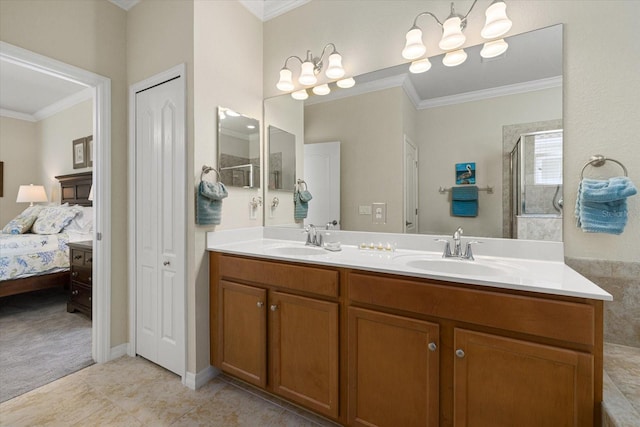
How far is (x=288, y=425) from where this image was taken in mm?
1566

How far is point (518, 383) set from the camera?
104cm

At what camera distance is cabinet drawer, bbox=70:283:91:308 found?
2859 millimetres

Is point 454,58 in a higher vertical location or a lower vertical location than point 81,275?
higher

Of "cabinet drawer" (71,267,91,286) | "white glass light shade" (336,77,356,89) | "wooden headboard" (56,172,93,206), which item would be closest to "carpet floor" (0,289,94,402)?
"cabinet drawer" (71,267,91,286)

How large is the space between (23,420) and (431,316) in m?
2.24

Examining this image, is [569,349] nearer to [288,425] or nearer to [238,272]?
[288,425]

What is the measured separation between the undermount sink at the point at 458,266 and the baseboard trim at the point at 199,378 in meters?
1.53

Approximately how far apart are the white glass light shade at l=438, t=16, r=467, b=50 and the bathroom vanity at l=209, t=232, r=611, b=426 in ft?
3.64

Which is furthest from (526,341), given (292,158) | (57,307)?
(57,307)

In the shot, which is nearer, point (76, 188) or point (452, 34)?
point (452, 34)

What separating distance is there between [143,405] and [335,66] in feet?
8.04

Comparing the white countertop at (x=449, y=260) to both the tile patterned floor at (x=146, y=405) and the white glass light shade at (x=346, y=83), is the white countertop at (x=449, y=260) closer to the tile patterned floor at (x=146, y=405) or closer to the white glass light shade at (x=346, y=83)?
the tile patterned floor at (x=146, y=405)

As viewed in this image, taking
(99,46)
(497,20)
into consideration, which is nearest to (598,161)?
(497,20)

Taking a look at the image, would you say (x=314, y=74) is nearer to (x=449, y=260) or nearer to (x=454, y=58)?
(x=454, y=58)
